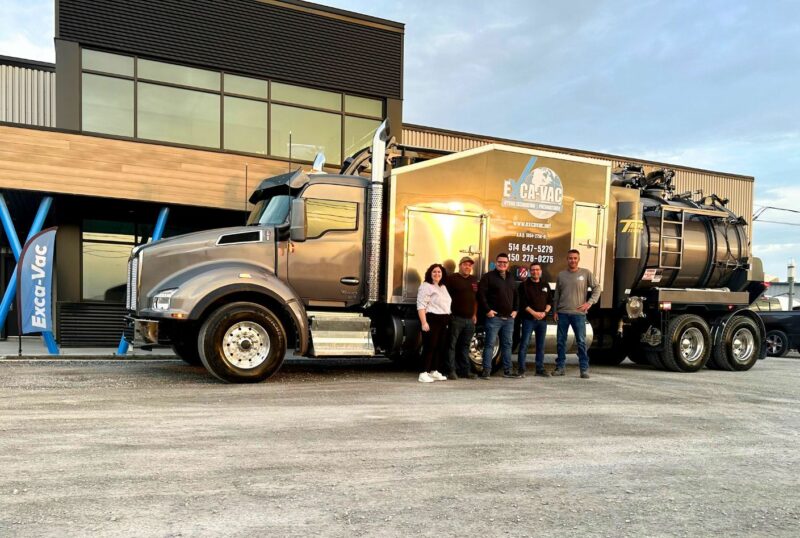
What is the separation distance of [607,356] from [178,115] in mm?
11382

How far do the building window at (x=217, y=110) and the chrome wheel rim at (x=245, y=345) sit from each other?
26.1ft

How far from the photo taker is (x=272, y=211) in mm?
8555

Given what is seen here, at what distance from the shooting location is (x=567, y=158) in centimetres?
950

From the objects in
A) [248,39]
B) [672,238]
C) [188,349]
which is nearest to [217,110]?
[248,39]

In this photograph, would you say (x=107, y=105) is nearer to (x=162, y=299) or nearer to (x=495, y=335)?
(x=162, y=299)

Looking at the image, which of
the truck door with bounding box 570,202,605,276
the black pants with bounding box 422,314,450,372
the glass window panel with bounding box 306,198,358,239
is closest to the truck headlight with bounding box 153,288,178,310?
the glass window panel with bounding box 306,198,358,239

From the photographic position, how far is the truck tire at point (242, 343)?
738 centimetres

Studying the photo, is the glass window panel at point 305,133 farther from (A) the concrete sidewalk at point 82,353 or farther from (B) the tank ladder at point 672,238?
(B) the tank ladder at point 672,238

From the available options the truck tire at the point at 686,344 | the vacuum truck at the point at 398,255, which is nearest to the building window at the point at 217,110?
the vacuum truck at the point at 398,255

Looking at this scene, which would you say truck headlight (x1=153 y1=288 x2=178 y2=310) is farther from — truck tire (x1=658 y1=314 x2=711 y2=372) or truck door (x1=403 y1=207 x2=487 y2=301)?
truck tire (x1=658 y1=314 x2=711 y2=372)

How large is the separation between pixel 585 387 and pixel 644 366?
4159 millimetres

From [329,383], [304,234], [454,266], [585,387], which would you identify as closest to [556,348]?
[585,387]

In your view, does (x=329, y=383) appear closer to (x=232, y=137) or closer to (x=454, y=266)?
(x=454, y=266)

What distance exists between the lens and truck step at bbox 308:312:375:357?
795cm
